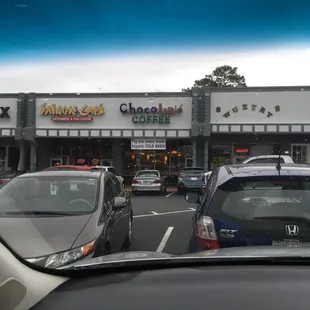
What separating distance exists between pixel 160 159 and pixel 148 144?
13.4 feet

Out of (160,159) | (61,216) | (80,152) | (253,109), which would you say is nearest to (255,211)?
(61,216)

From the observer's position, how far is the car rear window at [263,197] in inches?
165

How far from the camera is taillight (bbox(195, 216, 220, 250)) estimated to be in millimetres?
4091

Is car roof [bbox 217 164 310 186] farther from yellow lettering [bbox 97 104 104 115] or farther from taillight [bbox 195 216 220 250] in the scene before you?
yellow lettering [bbox 97 104 104 115]

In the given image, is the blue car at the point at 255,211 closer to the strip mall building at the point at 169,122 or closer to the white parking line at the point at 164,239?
the white parking line at the point at 164,239

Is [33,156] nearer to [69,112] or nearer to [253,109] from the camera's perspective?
[69,112]

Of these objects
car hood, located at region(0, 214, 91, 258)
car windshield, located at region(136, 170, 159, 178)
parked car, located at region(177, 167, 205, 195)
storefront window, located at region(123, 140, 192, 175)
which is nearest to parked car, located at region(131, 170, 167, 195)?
car windshield, located at region(136, 170, 159, 178)

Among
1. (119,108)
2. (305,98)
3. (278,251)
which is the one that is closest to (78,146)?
(119,108)

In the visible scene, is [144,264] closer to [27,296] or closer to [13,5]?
[27,296]

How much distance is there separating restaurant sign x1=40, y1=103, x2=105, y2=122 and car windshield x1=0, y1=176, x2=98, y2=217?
72.7ft

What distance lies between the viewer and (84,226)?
517 centimetres

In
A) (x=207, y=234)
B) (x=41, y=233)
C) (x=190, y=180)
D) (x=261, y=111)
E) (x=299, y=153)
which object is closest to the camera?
(x=207, y=234)

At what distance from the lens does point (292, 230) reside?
13.1 feet

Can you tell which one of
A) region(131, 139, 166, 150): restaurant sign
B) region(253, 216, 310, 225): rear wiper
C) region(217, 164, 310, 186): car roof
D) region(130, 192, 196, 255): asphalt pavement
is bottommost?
region(130, 192, 196, 255): asphalt pavement
